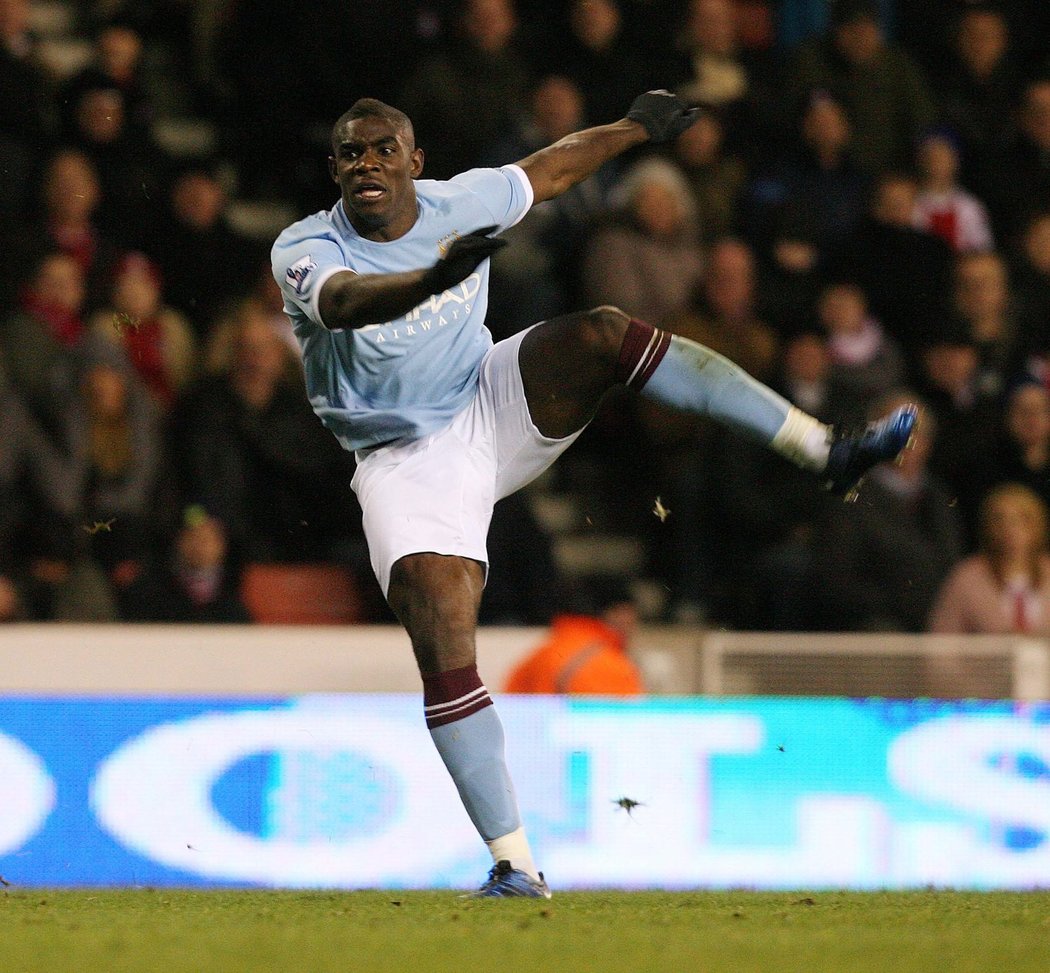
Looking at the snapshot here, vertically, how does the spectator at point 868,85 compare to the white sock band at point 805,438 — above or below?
above

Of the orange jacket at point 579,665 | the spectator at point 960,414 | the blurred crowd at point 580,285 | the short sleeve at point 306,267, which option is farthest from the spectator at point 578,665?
the short sleeve at point 306,267

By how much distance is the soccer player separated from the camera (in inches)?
184

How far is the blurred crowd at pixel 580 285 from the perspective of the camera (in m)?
7.58

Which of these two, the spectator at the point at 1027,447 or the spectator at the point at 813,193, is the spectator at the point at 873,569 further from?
the spectator at the point at 813,193

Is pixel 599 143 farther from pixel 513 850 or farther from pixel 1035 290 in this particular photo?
pixel 1035 290

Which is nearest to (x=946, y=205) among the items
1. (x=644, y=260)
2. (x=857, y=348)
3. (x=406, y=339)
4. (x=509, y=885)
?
(x=857, y=348)

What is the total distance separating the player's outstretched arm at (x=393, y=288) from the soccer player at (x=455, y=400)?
0.17 metres

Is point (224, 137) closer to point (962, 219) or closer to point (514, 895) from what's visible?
point (962, 219)

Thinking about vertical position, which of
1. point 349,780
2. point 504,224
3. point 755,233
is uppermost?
point 755,233

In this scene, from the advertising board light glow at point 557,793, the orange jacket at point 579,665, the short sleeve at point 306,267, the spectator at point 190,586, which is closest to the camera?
the short sleeve at point 306,267

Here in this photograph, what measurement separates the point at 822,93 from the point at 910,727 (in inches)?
152

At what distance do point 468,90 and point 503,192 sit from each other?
12.1 feet

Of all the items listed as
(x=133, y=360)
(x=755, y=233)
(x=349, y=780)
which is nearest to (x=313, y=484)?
(x=133, y=360)

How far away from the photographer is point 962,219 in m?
9.11
